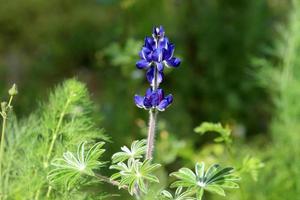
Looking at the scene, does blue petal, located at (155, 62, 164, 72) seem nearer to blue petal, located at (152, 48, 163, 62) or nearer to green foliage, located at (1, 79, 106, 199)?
blue petal, located at (152, 48, 163, 62)

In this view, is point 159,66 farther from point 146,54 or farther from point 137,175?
point 137,175

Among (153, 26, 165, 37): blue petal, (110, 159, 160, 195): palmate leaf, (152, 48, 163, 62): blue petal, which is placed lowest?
Result: (110, 159, 160, 195): palmate leaf

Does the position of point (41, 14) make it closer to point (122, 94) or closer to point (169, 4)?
point (169, 4)

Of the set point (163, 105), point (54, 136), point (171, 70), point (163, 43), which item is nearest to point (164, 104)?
point (163, 105)

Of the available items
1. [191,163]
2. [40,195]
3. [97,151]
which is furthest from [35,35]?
[97,151]

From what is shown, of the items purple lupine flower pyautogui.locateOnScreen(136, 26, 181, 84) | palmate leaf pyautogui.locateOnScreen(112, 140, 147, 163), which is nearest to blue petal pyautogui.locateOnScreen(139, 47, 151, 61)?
purple lupine flower pyautogui.locateOnScreen(136, 26, 181, 84)
